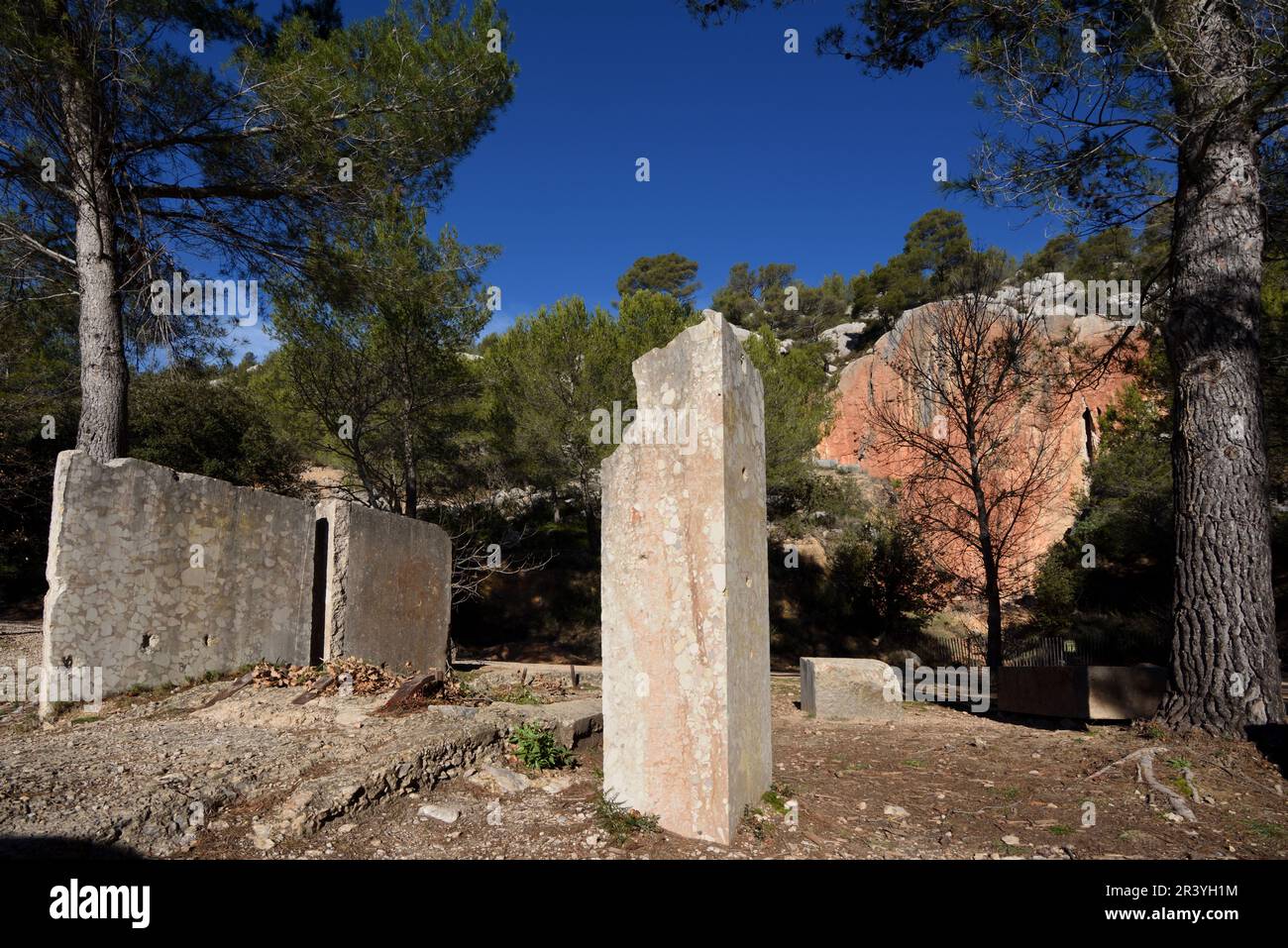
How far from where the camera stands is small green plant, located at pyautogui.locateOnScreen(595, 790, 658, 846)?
3.48m

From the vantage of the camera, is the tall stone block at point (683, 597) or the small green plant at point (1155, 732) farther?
the small green plant at point (1155, 732)

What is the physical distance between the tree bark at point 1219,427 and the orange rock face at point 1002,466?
650 cm

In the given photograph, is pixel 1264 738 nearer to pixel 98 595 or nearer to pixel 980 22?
pixel 980 22

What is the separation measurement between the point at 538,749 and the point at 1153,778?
154 inches

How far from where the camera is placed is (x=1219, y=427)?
545 cm

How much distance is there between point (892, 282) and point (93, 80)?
36.4 metres

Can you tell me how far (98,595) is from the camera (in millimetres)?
5996

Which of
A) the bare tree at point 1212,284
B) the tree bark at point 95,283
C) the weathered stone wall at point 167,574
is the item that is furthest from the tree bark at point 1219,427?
the tree bark at point 95,283

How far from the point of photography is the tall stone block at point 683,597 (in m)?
3.43

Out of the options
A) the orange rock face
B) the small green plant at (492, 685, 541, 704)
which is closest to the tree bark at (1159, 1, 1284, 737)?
the small green plant at (492, 685, 541, 704)

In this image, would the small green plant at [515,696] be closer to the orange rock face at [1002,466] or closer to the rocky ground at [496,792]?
the rocky ground at [496,792]
